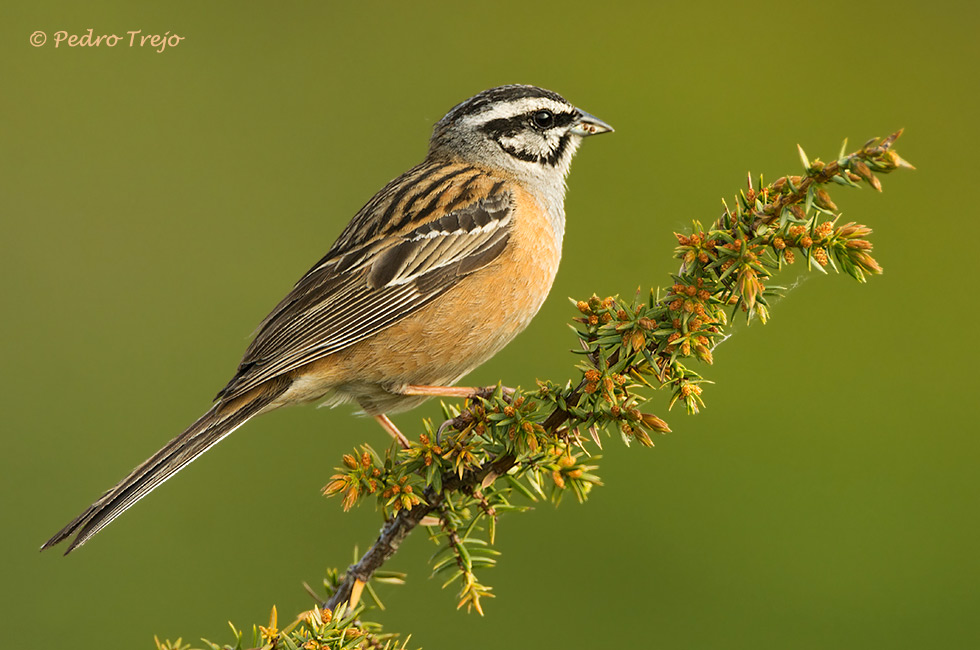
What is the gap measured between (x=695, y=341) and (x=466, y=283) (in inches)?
73.2

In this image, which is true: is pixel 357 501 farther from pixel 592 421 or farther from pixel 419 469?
pixel 592 421

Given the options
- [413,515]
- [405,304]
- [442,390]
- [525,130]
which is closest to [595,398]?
[413,515]

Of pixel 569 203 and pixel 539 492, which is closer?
pixel 539 492

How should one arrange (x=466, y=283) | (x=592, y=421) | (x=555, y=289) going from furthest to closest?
1. (x=555, y=289)
2. (x=466, y=283)
3. (x=592, y=421)

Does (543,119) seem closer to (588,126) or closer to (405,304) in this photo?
(588,126)

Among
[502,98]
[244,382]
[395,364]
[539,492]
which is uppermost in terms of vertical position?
[502,98]

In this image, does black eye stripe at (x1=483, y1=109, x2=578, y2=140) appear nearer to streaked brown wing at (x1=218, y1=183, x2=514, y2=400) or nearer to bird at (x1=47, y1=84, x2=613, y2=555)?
bird at (x1=47, y1=84, x2=613, y2=555)

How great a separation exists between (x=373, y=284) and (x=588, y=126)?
139cm

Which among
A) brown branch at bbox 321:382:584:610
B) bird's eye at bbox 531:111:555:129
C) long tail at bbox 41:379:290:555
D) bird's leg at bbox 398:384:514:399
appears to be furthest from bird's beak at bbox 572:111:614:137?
brown branch at bbox 321:382:584:610

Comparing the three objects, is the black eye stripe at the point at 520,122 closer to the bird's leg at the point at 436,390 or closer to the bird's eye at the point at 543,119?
the bird's eye at the point at 543,119

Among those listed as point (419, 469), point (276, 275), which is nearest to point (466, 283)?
point (419, 469)

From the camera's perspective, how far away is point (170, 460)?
3.33 meters

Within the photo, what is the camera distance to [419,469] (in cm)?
268

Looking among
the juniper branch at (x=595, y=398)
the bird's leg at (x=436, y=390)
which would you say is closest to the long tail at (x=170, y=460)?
the bird's leg at (x=436, y=390)
